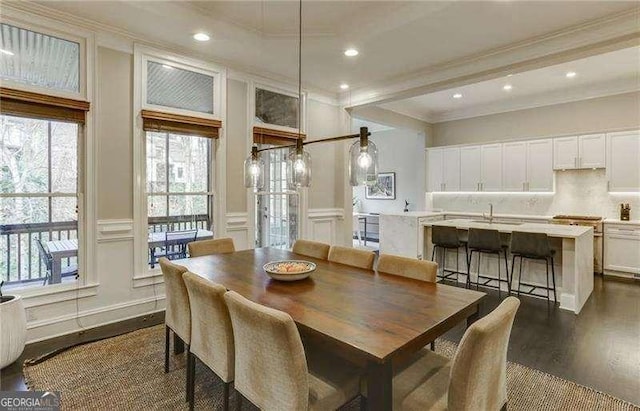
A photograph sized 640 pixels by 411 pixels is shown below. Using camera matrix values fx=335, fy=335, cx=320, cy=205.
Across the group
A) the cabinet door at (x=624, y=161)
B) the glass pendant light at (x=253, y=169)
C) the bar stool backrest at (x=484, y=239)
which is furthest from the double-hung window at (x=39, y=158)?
the cabinet door at (x=624, y=161)

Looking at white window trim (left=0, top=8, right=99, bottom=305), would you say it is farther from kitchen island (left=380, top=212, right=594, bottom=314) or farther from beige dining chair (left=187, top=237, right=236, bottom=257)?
kitchen island (left=380, top=212, right=594, bottom=314)

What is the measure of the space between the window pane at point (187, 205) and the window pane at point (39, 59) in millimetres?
1456

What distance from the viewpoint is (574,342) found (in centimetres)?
304

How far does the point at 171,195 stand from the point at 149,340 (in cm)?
162

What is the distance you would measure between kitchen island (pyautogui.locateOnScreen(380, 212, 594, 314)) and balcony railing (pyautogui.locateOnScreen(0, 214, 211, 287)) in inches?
163

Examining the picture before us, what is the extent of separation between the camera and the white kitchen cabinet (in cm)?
503

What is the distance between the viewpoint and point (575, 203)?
6000mm

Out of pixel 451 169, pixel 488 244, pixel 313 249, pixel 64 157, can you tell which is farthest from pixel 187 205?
pixel 451 169

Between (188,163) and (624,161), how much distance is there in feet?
21.4

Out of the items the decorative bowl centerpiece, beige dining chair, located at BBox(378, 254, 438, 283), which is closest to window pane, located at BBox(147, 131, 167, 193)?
the decorative bowl centerpiece

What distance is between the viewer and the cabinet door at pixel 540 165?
19.9 feet

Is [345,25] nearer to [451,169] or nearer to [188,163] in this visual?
[188,163]

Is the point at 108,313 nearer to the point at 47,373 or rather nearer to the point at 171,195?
the point at 47,373

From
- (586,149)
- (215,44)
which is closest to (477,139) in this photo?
(586,149)
